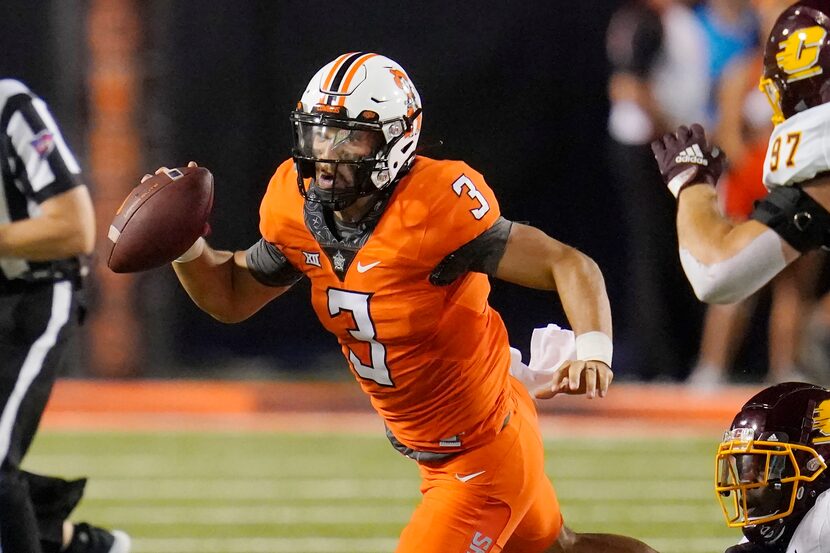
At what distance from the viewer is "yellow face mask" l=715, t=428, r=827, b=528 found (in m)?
3.01

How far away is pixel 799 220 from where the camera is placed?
8.80 feet

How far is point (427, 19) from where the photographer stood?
846 cm

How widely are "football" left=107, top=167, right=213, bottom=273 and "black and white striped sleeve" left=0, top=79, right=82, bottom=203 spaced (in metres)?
0.42

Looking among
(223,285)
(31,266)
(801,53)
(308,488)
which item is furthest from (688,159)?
(308,488)

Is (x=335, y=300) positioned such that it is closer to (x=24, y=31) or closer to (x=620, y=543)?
(x=620, y=543)

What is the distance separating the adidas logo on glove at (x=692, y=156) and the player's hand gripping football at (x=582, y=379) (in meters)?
0.43

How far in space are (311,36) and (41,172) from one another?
492cm

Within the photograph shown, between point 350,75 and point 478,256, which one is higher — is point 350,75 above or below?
above

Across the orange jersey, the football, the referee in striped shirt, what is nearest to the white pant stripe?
the referee in striped shirt

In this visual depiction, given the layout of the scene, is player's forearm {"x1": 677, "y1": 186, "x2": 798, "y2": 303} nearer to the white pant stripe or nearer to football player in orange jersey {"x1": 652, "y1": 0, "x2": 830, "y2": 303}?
football player in orange jersey {"x1": 652, "y1": 0, "x2": 830, "y2": 303}

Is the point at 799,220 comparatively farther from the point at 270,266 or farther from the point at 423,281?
the point at 270,266

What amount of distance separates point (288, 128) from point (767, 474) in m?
5.80

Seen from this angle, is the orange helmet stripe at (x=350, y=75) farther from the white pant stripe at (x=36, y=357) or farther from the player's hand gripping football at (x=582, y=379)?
the white pant stripe at (x=36, y=357)

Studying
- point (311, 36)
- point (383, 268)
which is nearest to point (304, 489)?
point (383, 268)
